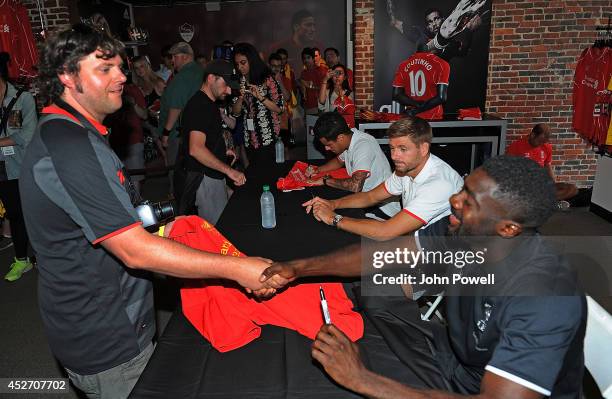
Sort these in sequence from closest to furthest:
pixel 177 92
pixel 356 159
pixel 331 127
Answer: pixel 356 159 → pixel 331 127 → pixel 177 92

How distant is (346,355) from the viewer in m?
1.38

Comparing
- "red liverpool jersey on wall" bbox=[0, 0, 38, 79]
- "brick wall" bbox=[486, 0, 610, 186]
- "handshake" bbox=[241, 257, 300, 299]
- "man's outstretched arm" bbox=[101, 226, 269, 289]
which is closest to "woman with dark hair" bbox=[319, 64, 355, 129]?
"brick wall" bbox=[486, 0, 610, 186]

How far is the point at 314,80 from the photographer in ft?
28.8

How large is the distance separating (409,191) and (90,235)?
81.9 inches

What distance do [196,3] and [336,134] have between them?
829cm

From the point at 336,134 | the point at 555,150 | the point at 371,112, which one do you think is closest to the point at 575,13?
the point at 555,150

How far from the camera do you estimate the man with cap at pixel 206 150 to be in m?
3.49

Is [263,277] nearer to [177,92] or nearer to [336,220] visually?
[336,220]

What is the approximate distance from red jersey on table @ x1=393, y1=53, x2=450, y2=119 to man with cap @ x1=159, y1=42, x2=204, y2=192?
301 cm

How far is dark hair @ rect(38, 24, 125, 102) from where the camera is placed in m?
1.39

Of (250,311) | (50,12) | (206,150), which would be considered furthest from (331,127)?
(50,12)

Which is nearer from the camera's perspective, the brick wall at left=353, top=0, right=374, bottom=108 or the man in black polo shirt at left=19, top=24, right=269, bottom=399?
the man in black polo shirt at left=19, top=24, right=269, bottom=399

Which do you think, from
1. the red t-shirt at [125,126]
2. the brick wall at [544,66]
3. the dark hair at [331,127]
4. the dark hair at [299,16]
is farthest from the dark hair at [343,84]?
the dark hair at [299,16]

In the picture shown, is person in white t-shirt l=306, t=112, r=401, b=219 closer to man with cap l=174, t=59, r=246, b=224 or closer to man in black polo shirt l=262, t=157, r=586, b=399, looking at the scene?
man with cap l=174, t=59, r=246, b=224
